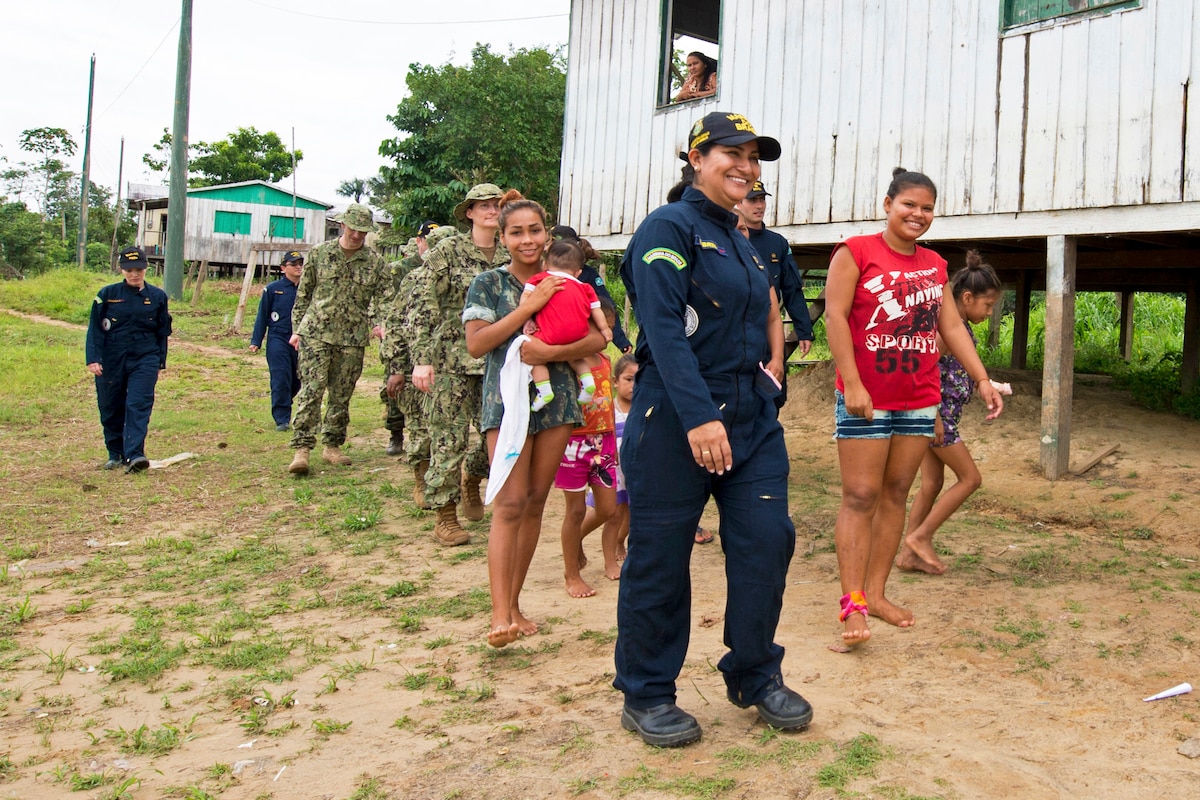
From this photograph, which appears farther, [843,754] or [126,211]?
[126,211]

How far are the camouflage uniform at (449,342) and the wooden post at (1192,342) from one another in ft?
26.8


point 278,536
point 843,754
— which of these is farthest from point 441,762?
point 278,536

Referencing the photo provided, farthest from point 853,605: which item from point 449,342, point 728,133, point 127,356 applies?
point 127,356

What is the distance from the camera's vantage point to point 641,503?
3270 millimetres

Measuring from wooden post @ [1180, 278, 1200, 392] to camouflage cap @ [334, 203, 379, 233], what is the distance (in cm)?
827

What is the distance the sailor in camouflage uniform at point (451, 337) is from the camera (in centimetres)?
600

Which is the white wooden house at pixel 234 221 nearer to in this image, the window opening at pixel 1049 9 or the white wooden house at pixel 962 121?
the white wooden house at pixel 962 121

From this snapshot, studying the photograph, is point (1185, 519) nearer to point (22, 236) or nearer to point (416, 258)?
point (416, 258)

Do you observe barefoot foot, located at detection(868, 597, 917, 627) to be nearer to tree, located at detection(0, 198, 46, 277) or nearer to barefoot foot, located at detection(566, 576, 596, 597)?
barefoot foot, located at detection(566, 576, 596, 597)

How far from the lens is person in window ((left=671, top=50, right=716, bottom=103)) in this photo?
35.3 ft

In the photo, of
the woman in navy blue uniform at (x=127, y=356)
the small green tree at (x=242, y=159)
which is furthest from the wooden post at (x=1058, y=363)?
the small green tree at (x=242, y=159)

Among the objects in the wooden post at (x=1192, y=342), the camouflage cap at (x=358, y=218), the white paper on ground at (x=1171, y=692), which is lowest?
the white paper on ground at (x=1171, y=692)

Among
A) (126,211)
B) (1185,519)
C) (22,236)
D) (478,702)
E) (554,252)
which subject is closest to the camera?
(478,702)

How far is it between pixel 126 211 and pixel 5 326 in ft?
111
